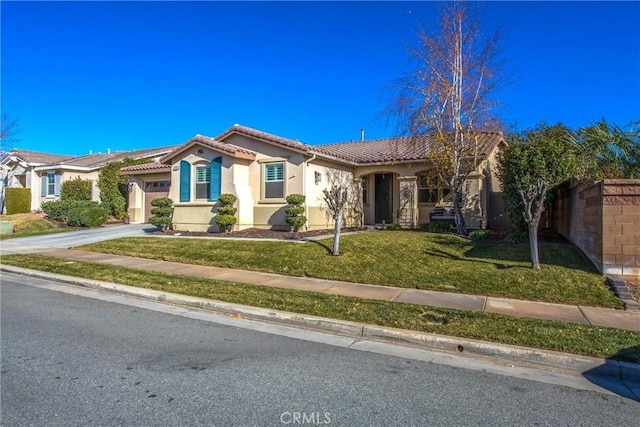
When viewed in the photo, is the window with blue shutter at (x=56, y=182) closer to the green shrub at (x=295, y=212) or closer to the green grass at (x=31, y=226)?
the green grass at (x=31, y=226)

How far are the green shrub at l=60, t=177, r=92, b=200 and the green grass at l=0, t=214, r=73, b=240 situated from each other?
6.50 feet

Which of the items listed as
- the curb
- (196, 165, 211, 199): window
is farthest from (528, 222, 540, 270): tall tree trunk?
(196, 165, 211, 199): window

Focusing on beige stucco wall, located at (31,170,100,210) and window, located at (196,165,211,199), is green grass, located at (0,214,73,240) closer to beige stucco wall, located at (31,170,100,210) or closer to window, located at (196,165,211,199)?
beige stucco wall, located at (31,170,100,210)

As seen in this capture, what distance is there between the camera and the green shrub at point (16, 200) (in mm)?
27781

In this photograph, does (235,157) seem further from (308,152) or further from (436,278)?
(436,278)

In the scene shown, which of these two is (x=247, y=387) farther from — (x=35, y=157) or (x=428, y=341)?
(x=35, y=157)

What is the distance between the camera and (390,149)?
20359 millimetres

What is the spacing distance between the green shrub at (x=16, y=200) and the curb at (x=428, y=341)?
83.6 ft

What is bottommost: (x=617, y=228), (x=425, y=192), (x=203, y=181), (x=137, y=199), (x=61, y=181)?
(x=617, y=228)

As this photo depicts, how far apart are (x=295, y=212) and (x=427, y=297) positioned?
811 cm

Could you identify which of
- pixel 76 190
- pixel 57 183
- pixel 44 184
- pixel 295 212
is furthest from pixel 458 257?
Result: pixel 44 184

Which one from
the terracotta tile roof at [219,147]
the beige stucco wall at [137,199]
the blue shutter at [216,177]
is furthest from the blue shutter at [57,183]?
the blue shutter at [216,177]

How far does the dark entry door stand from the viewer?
793 inches

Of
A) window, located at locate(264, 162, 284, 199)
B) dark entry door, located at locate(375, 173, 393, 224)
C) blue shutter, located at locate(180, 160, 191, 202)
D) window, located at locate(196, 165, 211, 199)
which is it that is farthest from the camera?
dark entry door, located at locate(375, 173, 393, 224)
